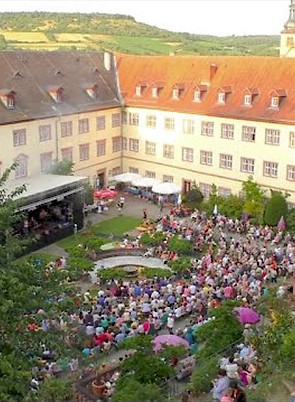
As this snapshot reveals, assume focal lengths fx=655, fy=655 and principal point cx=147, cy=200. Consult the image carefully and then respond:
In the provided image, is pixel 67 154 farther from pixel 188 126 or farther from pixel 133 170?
pixel 188 126

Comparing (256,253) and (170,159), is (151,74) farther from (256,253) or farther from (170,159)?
(256,253)

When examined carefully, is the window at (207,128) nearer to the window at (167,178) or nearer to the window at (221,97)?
the window at (221,97)

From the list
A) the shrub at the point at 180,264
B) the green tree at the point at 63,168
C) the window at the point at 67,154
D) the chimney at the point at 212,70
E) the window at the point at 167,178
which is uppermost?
the chimney at the point at 212,70

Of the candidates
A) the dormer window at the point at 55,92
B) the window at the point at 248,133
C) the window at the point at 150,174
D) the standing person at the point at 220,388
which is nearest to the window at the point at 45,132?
the dormer window at the point at 55,92

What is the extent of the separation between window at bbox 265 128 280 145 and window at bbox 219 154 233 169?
364 centimetres

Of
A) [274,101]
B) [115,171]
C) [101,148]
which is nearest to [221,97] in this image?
[274,101]

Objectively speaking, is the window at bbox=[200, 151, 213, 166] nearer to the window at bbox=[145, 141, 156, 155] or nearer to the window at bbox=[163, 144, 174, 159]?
the window at bbox=[163, 144, 174, 159]

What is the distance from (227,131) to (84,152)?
11.9 meters

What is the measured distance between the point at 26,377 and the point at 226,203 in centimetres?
3250

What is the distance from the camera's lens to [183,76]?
5475 cm

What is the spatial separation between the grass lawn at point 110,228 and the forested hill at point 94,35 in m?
47.6

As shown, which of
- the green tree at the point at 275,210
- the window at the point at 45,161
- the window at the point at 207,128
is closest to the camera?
the green tree at the point at 275,210

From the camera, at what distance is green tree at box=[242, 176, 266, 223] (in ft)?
148

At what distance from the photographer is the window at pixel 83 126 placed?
172 ft
